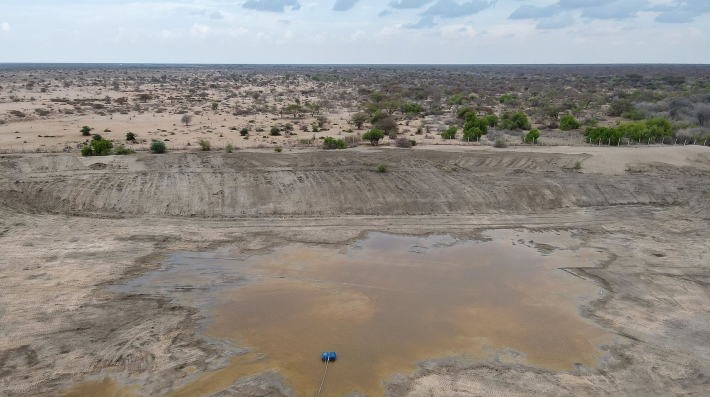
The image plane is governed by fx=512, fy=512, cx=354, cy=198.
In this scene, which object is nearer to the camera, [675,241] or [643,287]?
[643,287]

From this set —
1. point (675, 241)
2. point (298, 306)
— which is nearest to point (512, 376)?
Answer: point (298, 306)

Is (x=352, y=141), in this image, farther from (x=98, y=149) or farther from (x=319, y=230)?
(x=98, y=149)

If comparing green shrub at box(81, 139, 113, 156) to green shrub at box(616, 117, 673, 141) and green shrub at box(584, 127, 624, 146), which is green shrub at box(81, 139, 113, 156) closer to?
green shrub at box(584, 127, 624, 146)

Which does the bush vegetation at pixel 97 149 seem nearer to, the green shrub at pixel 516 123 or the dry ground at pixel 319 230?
the dry ground at pixel 319 230

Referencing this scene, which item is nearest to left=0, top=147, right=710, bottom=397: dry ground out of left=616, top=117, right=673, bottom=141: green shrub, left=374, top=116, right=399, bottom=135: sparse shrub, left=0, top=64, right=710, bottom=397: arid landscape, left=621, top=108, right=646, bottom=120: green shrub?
left=0, top=64, right=710, bottom=397: arid landscape

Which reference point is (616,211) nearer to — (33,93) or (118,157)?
(118,157)

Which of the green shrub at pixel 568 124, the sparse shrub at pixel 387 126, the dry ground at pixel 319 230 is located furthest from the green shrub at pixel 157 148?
the green shrub at pixel 568 124

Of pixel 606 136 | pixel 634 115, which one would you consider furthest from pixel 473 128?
pixel 634 115
